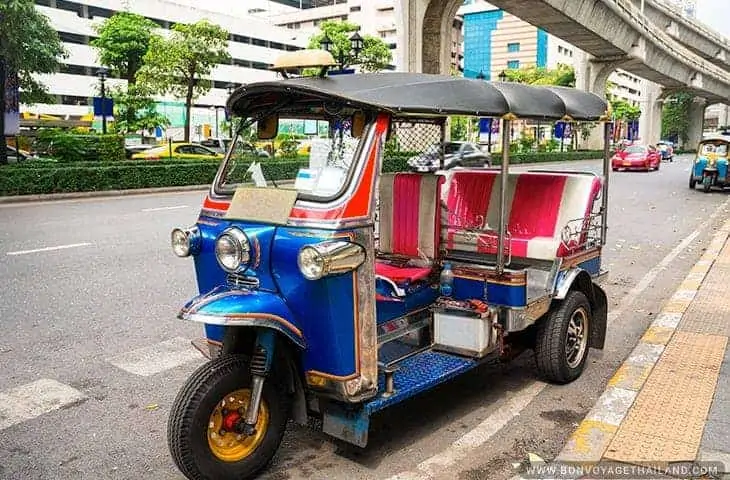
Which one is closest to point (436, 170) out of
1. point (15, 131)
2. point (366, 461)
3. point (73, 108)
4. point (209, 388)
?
point (366, 461)

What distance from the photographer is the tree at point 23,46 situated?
61.9 feet

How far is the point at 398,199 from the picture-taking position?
4875 mm

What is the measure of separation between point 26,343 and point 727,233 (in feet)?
38.0

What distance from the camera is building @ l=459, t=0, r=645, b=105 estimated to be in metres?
95.1

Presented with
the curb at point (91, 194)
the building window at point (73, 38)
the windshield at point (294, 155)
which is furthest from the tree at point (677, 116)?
the windshield at point (294, 155)

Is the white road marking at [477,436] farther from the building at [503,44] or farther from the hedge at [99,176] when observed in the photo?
the building at [503,44]

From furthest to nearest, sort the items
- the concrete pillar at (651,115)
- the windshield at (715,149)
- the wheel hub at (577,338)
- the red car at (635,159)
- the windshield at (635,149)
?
the concrete pillar at (651,115), the windshield at (635,149), the red car at (635,159), the windshield at (715,149), the wheel hub at (577,338)

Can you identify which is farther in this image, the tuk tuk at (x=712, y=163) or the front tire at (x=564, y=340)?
the tuk tuk at (x=712, y=163)

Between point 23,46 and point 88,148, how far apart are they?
385 centimetres

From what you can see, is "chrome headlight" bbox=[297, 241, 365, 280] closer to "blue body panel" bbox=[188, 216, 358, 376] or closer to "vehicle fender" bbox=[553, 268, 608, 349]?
A: "blue body panel" bbox=[188, 216, 358, 376]

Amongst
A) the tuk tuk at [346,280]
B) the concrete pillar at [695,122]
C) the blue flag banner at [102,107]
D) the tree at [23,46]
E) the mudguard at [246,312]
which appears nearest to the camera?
the mudguard at [246,312]

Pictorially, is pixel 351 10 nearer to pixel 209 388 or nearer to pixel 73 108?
pixel 73 108

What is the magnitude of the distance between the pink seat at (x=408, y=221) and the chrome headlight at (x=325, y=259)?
1.21 metres

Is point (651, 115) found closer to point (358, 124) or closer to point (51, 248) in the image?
point (51, 248)
